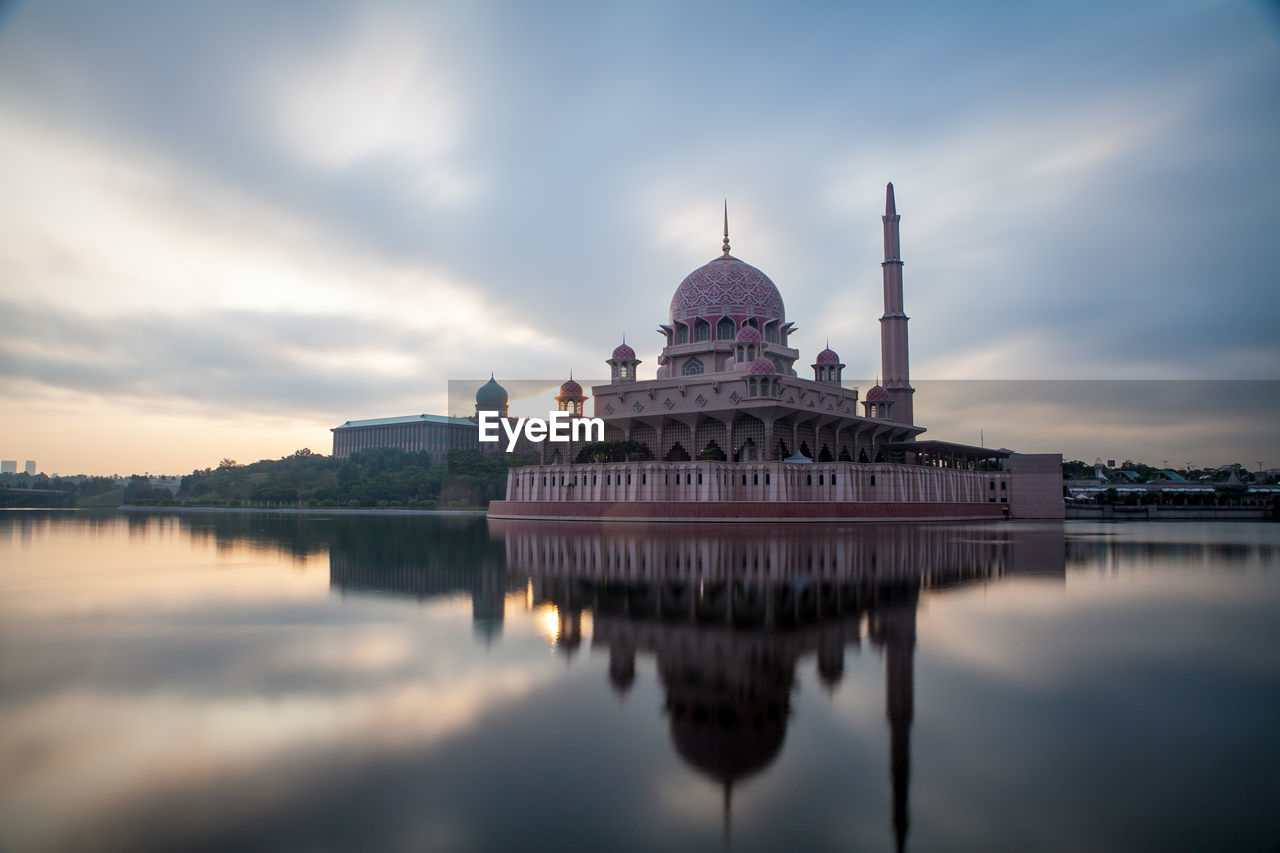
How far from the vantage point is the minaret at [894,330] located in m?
55.2

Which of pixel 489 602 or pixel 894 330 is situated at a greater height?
pixel 894 330

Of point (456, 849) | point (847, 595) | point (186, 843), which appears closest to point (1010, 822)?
point (456, 849)

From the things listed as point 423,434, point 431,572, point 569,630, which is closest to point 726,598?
point 569,630

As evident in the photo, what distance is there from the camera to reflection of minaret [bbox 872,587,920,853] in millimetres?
4637

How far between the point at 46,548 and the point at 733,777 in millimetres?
27238

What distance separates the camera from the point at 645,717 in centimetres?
616

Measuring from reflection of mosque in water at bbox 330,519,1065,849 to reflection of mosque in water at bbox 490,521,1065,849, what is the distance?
0.9 inches

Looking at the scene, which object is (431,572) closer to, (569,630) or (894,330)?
(569,630)

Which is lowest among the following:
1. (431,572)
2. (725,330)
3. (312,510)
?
(312,510)

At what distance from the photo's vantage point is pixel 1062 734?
583 centimetres

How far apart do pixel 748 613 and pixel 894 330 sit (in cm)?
4848

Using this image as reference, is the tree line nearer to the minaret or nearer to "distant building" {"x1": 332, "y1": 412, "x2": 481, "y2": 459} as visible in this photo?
"distant building" {"x1": 332, "y1": 412, "x2": 481, "y2": 459}

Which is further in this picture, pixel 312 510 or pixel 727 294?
pixel 312 510

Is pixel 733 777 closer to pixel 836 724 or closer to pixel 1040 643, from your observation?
pixel 836 724
